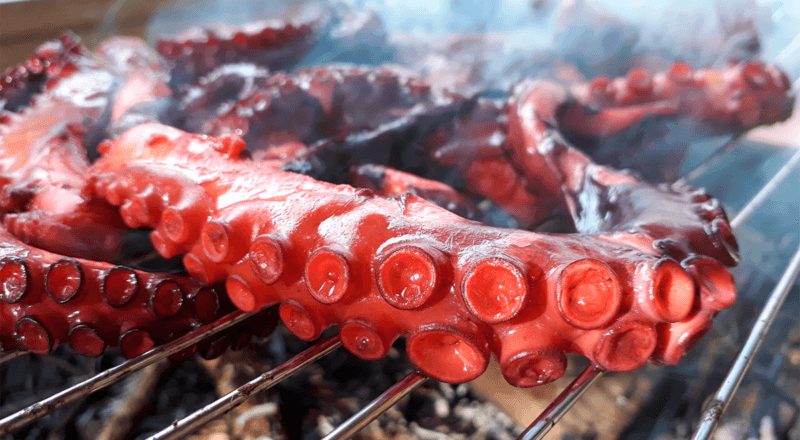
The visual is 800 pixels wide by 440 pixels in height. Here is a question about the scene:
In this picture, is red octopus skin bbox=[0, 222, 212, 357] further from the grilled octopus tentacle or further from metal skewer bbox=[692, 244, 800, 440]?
the grilled octopus tentacle

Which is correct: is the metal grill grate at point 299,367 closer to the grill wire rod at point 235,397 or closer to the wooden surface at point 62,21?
the grill wire rod at point 235,397

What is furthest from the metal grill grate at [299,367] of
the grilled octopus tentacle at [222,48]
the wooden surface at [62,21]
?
the wooden surface at [62,21]

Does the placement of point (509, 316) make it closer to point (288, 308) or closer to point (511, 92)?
point (288, 308)

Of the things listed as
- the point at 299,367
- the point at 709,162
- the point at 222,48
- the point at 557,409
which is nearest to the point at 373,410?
the point at 299,367

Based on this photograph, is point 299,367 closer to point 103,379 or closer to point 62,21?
point 103,379

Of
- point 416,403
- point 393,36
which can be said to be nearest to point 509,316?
point 416,403

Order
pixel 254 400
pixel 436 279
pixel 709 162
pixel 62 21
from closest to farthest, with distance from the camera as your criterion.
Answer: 1. pixel 436 279
2. pixel 254 400
3. pixel 709 162
4. pixel 62 21
